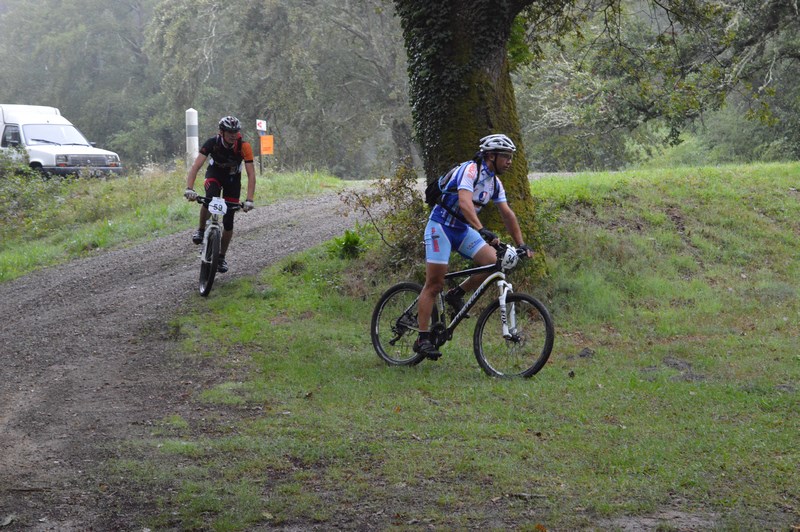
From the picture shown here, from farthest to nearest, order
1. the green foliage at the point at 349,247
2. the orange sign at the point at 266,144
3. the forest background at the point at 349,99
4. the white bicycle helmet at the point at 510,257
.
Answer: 1. the forest background at the point at 349,99
2. the orange sign at the point at 266,144
3. the green foliage at the point at 349,247
4. the white bicycle helmet at the point at 510,257

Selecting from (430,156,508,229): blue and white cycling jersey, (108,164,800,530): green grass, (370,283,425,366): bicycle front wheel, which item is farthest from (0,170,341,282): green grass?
(430,156,508,229): blue and white cycling jersey

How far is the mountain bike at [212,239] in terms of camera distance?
35.3ft

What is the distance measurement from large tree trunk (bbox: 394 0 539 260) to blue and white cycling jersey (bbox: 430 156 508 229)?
2.64 meters

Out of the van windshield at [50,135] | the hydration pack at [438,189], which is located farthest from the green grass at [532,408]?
the van windshield at [50,135]

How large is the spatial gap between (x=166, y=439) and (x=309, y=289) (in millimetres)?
4881

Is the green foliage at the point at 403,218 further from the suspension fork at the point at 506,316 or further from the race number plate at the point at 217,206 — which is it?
→ the suspension fork at the point at 506,316

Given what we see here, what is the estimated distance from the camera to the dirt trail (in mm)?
5596

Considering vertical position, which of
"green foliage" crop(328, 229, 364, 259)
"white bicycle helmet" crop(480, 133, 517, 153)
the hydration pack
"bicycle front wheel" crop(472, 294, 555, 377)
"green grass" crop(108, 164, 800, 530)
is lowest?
"green grass" crop(108, 164, 800, 530)

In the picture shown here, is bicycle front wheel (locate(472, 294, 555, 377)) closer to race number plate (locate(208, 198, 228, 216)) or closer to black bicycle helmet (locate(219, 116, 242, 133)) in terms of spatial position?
race number plate (locate(208, 198, 228, 216))

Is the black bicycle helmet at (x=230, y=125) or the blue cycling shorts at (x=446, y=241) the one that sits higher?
the black bicycle helmet at (x=230, y=125)

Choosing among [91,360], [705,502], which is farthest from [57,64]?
[705,502]

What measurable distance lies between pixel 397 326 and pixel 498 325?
111 cm

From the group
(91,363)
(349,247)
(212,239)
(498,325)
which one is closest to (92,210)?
(349,247)

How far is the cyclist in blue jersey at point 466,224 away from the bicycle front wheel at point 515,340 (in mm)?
375
